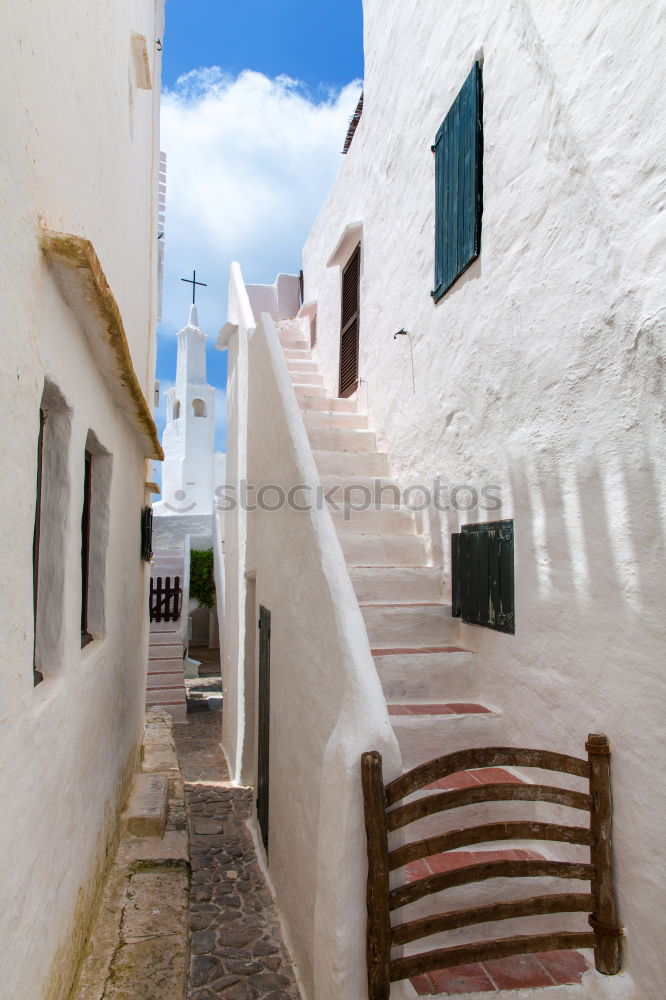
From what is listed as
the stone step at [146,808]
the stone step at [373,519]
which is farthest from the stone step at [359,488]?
the stone step at [146,808]

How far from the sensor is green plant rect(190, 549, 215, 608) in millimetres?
17062

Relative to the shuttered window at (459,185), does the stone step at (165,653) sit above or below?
below

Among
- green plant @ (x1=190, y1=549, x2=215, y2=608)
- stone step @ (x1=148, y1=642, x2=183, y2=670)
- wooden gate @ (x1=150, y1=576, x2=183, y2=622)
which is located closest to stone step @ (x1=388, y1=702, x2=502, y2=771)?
stone step @ (x1=148, y1=642, x2=183, y2=670)

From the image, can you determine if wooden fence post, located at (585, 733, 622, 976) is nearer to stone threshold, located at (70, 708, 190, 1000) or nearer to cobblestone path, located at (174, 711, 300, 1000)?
cobblestone path, located at (174, 711, 300, 1000)

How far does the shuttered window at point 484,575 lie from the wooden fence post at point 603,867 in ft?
3.39

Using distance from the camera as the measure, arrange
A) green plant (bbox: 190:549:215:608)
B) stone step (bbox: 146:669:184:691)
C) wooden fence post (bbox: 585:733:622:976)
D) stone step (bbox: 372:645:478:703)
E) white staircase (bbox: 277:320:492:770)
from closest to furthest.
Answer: wooden fence post (bbox: 585:733:622:976) → white staircase (bbox: 277:320:492:770) → stone step (bbox: 372:645:478:703) → stone step (bbox: 146:669:184:691) → green plant (bbox: 190:549:215:608)

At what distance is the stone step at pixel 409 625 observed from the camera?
13.7ft

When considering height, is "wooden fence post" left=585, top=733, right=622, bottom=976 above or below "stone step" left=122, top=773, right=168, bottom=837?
above

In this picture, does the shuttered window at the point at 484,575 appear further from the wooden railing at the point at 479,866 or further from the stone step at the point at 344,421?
the stone step at the point at 344,421

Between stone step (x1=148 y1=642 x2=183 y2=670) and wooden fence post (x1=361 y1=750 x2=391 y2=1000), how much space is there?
1066cm

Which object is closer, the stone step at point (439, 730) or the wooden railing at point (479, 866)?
the wooden railing at point (479, 866)

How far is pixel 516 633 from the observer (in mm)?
3557

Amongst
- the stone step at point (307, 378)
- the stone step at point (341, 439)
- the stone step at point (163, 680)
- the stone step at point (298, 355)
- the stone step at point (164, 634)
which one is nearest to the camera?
the stone step at point (341, 439)

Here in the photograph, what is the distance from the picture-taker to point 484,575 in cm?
393
